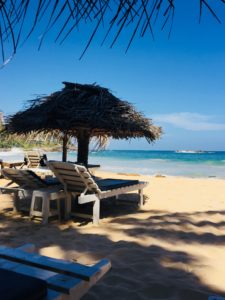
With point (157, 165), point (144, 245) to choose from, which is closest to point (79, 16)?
point (144, 245)

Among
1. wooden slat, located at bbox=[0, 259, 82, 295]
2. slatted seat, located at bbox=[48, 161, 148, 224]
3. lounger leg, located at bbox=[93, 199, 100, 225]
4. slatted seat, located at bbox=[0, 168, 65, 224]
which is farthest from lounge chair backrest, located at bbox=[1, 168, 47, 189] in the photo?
wooden slat, located at bbox=[0, 259, 82, 295]

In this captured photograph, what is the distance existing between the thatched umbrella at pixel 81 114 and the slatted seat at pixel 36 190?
909 mm

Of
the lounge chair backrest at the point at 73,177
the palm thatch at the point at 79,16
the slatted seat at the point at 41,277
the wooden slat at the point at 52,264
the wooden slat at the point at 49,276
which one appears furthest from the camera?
the lounge chair backrest at the point at 73,177

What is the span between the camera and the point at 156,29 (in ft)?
4.66

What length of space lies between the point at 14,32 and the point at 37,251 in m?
2.98

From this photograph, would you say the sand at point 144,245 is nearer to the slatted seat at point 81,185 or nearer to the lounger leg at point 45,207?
the lounger leg at point 45,207

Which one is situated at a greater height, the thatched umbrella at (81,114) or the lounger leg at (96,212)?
the thatched umbrella at (81,114)

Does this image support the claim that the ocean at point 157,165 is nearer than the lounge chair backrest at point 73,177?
No

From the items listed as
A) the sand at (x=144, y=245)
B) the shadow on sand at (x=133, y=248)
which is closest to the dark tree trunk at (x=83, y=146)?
the sand at (x=144, y=245)

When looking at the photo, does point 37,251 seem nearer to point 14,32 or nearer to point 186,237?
point 186,237

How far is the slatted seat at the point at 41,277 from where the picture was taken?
4.66 ft

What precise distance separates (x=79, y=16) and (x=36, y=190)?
4212 mm

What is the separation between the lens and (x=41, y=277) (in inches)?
65.0

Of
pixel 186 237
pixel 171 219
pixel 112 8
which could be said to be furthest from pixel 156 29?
pixel 171 219
